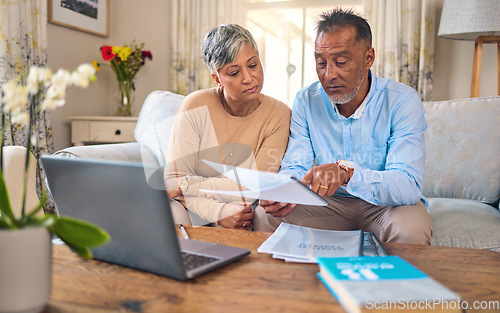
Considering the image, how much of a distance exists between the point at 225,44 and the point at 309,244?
86 centimetres

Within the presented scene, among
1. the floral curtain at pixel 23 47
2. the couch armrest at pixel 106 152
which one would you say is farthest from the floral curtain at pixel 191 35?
the couch armrest at pixel 106 152

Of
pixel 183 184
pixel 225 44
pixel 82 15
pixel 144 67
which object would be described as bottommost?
pixel 183 184

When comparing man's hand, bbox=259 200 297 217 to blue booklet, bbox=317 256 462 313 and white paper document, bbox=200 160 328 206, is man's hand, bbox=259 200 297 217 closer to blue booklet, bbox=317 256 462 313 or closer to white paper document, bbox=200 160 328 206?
white paper document, bbox=200 160 328 206

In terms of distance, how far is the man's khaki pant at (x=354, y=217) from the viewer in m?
1.41

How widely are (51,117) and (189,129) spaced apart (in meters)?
1.88

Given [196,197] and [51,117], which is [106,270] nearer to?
[196,197]

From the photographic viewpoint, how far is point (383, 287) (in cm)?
66

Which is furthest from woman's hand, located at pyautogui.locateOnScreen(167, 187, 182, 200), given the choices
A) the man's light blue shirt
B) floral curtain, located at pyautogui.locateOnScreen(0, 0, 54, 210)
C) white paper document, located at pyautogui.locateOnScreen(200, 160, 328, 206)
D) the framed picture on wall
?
the framed picture on wall

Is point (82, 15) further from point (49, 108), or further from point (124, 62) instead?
point (49, 108)

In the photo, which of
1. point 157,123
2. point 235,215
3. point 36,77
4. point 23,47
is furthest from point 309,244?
point 23,47

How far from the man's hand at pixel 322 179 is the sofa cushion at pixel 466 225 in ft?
1.58

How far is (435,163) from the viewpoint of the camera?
1950 millimetres

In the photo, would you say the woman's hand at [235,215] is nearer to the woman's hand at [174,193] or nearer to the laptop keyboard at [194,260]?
the woman's hand at [174,193]

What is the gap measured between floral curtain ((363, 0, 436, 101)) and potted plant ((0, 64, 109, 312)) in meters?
2.91
